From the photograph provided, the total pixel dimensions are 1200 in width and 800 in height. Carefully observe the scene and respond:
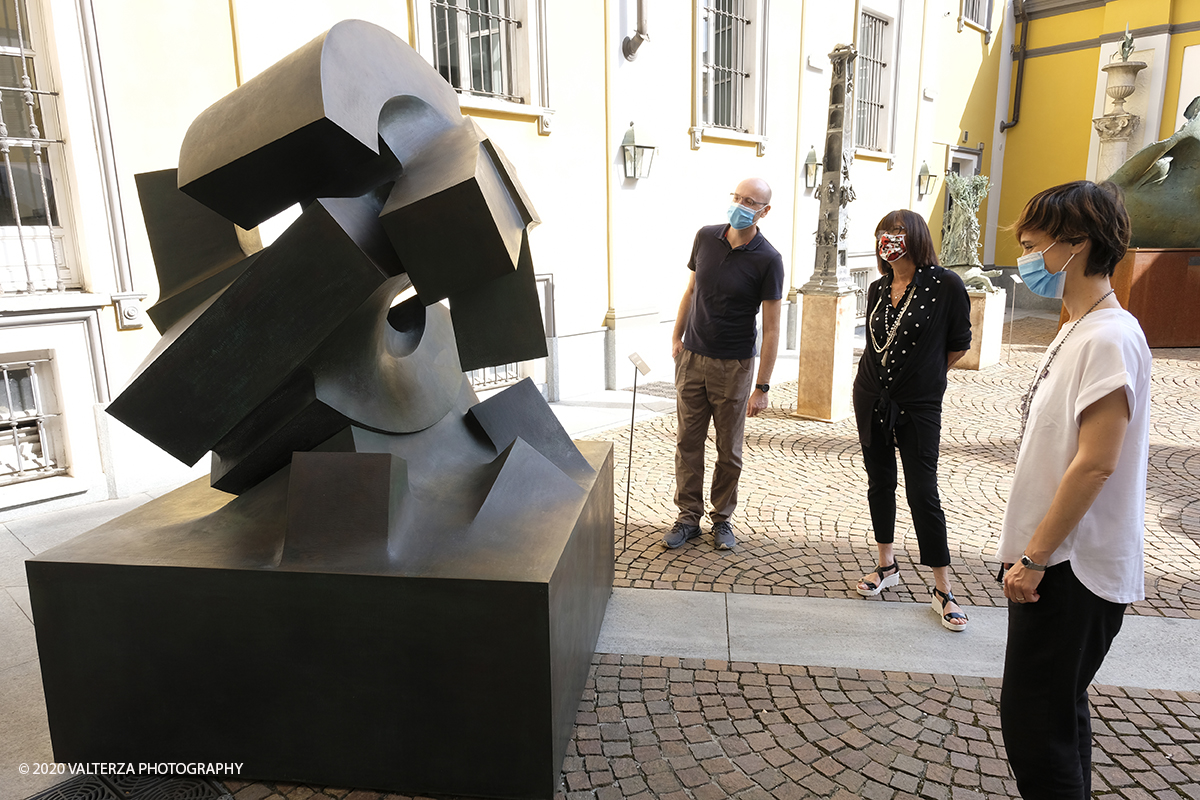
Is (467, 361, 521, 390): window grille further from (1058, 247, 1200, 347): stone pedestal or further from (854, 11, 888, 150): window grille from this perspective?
(1058, 247, 1200, 347): stone pedestal

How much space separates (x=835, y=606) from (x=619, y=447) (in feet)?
10.7

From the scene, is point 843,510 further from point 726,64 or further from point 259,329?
point 726,64

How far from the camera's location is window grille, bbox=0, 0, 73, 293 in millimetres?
4945

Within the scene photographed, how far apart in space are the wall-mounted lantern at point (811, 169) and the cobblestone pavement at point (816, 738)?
10.6 metres

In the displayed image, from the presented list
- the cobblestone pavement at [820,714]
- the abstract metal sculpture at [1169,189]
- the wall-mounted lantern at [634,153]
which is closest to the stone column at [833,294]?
the wall-mounted lantern at [634,153]

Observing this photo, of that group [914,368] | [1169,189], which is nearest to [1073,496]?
[914,368]

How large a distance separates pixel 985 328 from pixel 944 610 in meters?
7.92

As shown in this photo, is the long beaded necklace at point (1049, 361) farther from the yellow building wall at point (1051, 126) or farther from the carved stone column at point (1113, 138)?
the yellow building wall at point (1051, 126)

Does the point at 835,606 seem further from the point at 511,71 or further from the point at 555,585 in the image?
the point at 511,71

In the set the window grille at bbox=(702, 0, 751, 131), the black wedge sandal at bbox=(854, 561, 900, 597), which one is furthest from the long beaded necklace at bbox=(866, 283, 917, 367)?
the window grille at bbox=(702, 0, 751, 131)

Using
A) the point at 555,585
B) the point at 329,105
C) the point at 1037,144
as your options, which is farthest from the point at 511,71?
the point at 1037,144

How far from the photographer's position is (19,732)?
2754mm

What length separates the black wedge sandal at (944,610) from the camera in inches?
137

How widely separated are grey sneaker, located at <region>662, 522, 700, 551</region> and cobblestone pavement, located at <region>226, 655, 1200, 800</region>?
49.5 inches
